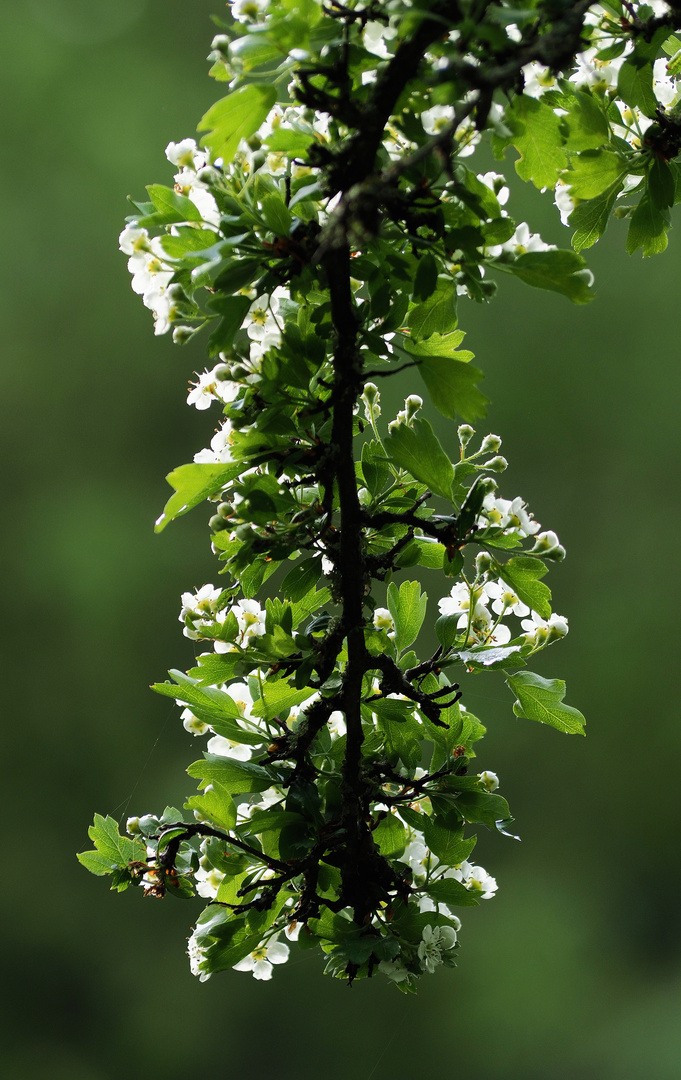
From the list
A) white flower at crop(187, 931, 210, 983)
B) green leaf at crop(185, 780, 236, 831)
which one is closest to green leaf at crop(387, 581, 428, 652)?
green leaf at crop(185, 780, 236, 831)

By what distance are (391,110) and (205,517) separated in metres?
1.75

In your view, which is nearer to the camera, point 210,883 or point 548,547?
point 548,547

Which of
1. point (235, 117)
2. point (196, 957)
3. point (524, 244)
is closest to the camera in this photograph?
point (235, 117)

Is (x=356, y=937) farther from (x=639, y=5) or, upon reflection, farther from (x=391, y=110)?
(x=639, y=5)

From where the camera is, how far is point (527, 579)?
28.7 inches

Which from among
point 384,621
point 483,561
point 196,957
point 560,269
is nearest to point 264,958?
point 196,957

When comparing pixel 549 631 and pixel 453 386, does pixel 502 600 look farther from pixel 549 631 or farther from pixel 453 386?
pixel 453 386

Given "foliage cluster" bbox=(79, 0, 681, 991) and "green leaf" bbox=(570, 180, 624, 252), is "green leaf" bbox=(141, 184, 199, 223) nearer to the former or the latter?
"foliage cluster" bbox=(79, 0, 681, 991)

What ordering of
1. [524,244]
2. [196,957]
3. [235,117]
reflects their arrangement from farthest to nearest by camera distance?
[196,957] < [524,244] < [235,117]

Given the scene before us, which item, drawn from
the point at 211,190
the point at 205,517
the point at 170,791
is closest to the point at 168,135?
the point at 205,517

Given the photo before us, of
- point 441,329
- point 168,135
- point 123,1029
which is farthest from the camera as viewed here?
point 168,135

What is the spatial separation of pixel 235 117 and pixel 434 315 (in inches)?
8.8

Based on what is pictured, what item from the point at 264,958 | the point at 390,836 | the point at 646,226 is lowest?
the point at 264,958

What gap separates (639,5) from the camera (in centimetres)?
77
